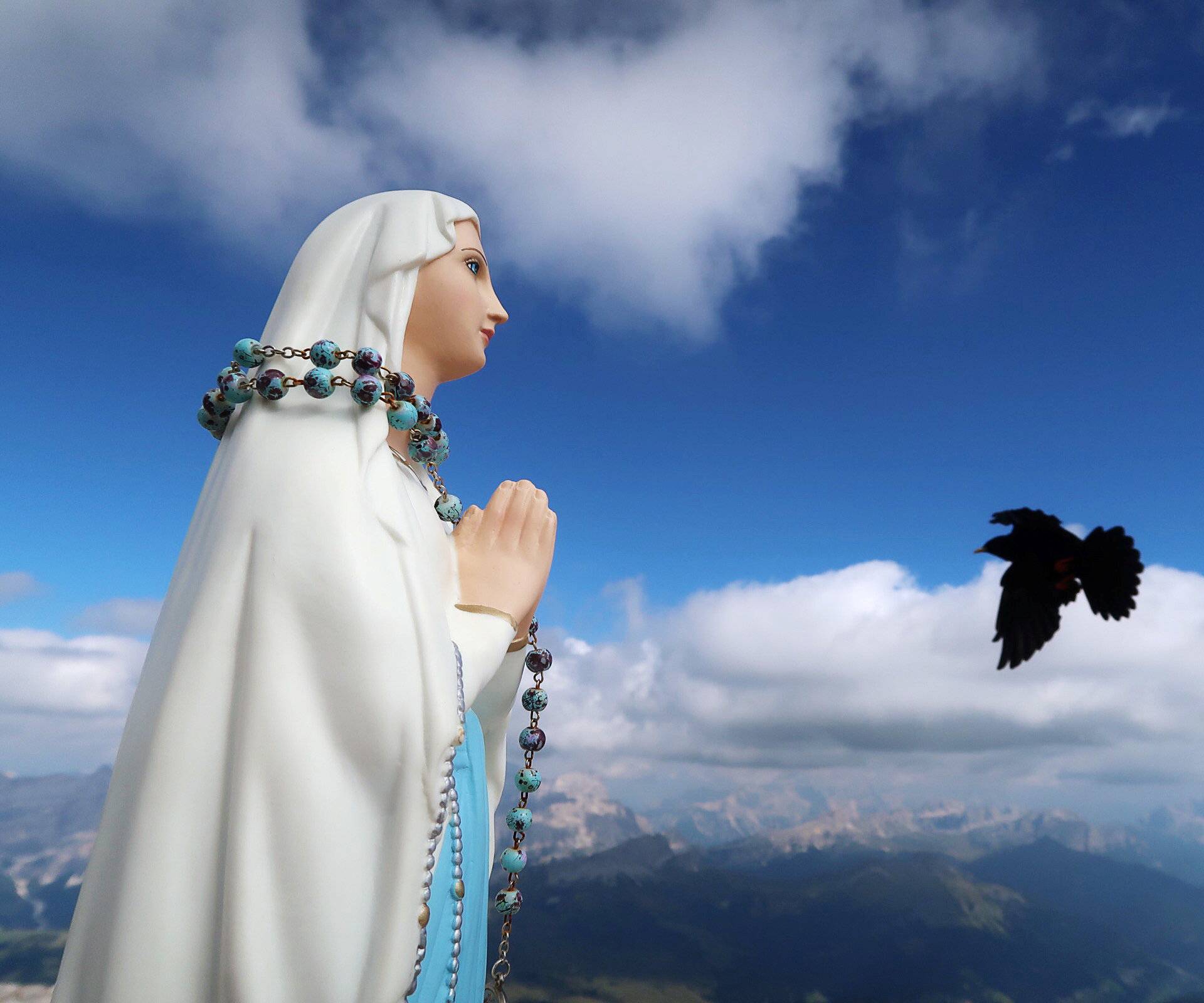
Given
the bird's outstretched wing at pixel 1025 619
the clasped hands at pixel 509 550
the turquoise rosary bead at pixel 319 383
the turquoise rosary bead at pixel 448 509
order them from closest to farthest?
the turquoise rosary bead at pixel 319 383 → the clasped hands at pixel 509 550 → the turquoise rosary bead at pixel 448 509 → the bird's outstretched wing at pixel 1025 619

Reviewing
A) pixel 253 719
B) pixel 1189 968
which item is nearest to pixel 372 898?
pixel 253 719

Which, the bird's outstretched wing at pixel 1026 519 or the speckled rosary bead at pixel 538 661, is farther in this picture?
the bird's outstretched wing at pixel 1026 519

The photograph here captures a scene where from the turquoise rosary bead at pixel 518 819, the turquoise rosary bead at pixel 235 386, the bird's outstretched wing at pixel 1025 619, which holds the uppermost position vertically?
the turquoise rosary bead at pixel 235 386

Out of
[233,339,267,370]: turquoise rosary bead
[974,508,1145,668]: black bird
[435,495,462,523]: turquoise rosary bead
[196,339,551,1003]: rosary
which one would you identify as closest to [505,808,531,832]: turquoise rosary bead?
[196,339,551,1003]: rosary

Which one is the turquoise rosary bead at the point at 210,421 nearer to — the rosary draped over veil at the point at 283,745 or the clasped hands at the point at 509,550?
the rosary draped over veil at the point at 283,745

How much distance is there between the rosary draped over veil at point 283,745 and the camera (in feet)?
6.33

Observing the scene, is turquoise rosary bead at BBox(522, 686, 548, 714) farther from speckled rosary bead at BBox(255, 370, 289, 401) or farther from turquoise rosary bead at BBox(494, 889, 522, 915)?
speckled rosary bead at BBox(255, 370, 289, 401)

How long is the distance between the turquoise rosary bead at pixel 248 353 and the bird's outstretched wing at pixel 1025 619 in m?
4.00

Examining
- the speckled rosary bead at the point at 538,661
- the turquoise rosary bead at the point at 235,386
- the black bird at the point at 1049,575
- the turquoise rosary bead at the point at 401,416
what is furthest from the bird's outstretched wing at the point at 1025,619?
the turquoise rosary bead at the point at 235,386

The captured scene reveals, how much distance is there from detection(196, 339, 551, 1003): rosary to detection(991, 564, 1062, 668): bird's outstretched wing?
2.78m

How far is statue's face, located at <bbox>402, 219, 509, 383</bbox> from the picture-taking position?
2.94 meters

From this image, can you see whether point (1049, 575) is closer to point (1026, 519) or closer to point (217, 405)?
point (1026, 519)

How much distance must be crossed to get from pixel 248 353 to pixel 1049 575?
4.27 metres

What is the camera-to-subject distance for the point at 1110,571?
4352mm
